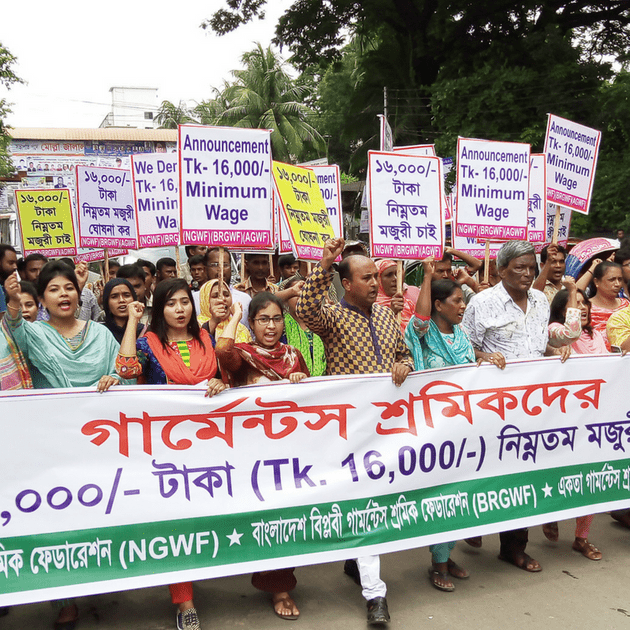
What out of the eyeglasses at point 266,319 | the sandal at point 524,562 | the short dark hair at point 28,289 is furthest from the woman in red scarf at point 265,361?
the short dark hair at point 28,289

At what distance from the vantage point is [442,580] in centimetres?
372

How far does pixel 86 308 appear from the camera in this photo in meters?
6.15

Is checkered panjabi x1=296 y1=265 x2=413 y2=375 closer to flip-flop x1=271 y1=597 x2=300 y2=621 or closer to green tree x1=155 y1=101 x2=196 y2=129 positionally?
flip-flop x1=271 y1=597 x2=300 y2=621

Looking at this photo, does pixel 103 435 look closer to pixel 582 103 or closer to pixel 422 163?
pixel 422 163

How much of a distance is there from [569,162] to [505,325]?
3.11 metres

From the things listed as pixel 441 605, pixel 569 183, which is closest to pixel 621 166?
pixel 569 183

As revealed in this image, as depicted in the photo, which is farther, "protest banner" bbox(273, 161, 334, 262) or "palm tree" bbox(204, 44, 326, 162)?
"palm tree" bbox(204, 44, 326, 162)

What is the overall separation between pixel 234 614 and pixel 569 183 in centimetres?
483

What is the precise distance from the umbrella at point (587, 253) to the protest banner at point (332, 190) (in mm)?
2390

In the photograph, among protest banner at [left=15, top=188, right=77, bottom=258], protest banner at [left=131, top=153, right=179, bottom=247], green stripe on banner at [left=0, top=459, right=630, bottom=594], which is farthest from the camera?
protest banner at [left=15, top=188, right=77, bottom=258]

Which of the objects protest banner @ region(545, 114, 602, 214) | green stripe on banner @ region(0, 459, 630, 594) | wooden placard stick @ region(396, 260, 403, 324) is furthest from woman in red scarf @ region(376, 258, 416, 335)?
protest banner @ region(545, 114, 602, 214)

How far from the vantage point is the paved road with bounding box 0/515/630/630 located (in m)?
3.35

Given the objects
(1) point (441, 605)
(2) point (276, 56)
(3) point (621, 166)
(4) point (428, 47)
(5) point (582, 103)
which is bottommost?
(1) point (441, 605)

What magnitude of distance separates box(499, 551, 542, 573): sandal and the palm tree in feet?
100
